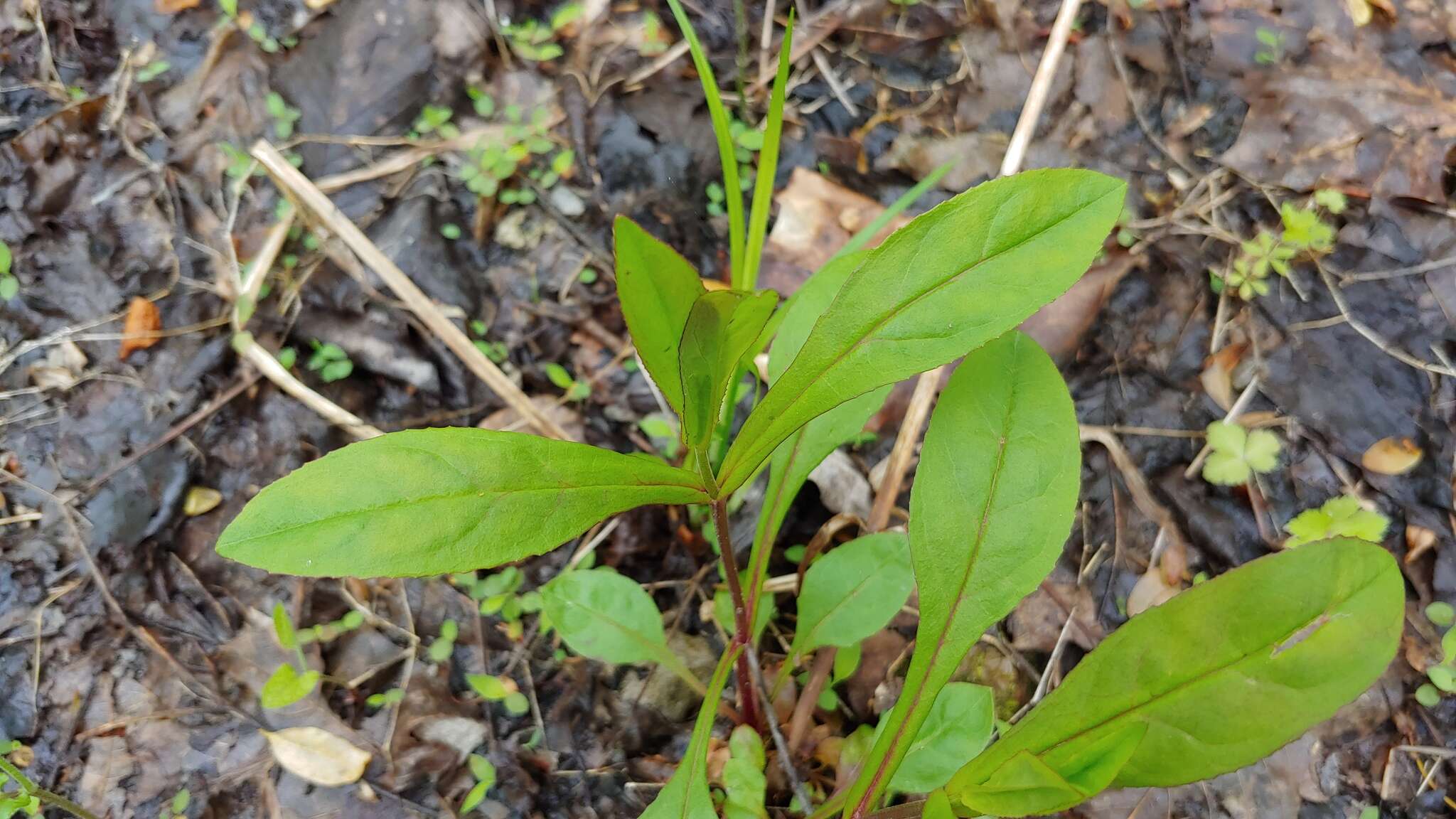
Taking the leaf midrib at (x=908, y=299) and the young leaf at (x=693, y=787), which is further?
the young leaf at (x=693, y=787)

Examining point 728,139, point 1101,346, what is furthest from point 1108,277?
point 728,139

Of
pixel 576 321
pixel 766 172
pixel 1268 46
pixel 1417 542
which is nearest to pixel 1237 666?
pixel 766 172

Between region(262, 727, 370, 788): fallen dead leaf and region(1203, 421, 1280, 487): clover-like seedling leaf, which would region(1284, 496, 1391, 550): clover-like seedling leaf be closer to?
region(1203, 421, 1280, 487): clover-like seedling leaf

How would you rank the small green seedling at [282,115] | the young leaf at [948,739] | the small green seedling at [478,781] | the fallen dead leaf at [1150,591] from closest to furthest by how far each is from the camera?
the young leaf at [948,739]
the small green seedling at [478,781]
the fallen dead leaf at [1150,591]
the small green seedling at [282,115]

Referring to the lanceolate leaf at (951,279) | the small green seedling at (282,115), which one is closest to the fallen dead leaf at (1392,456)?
the lanceolate leaf at (951,279)

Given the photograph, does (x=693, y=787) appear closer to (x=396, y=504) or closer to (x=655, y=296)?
(x=396, y=504)

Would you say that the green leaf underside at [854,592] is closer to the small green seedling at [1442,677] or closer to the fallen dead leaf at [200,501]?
the small green seedling at [1442,677]

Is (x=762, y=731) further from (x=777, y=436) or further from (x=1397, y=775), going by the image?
(x=1397, y=775)
